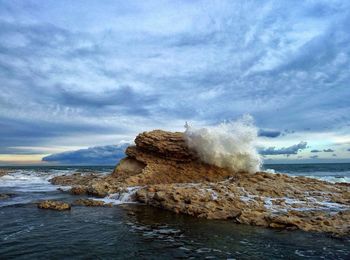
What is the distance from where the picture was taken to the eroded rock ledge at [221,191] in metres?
12.8

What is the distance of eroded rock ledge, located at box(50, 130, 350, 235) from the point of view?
12.8 m

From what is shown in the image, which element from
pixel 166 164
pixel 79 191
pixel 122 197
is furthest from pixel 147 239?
pixel 79 191

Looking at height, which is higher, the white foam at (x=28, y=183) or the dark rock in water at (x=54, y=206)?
the white foam at (x=28, y=183)

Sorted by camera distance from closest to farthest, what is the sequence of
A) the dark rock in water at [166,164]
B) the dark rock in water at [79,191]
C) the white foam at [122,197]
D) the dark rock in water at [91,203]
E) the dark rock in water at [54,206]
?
the dark rock in water at [54,206] < the dark rock in water at [91,203] < the white foam at [122,197] < the dark rock in water at [166,164] < the dark rock in water at [79,191]

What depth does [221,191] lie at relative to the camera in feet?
53.4

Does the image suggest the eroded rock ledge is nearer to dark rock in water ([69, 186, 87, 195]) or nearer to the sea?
dark rock in water ([69, 186, 87, 195])

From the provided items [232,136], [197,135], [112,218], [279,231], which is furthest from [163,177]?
[279,231]

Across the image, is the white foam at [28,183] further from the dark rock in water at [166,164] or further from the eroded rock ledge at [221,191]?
the dark rock in water at [166,164]

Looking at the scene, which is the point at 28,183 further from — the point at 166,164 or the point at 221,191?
the point at 221,191

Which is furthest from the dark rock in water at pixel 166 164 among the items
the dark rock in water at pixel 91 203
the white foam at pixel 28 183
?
the white foam at pixel 28 183

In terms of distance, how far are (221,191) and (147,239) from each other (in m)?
6.53

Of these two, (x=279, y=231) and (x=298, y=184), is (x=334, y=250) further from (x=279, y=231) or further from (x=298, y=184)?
(x=298, y=184)

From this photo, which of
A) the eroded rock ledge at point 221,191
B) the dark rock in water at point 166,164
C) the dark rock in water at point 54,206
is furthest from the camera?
the dark rock in water at point 166,164

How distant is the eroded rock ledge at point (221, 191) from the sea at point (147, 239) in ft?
2.85
